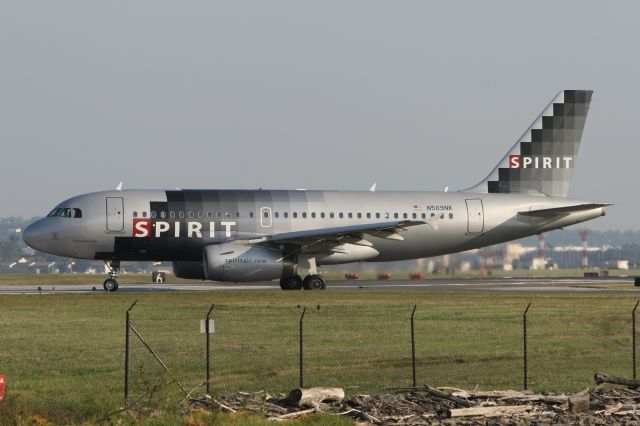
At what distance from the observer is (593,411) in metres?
21.7

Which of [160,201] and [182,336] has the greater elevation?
[160,201]

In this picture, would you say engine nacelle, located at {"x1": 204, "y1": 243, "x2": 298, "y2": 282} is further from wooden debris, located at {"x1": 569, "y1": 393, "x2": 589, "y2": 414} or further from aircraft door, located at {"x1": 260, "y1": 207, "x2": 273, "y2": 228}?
wooden debris, located at {"x1": 569, "y1": 393, "x2": 589, "y2": 414}

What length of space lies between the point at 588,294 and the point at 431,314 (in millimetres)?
17188

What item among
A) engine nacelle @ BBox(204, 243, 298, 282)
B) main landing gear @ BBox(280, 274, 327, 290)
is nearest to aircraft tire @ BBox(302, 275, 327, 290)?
main landing gear @ BBox(280, 274, 327, 290)

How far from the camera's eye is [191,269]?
55281 mm

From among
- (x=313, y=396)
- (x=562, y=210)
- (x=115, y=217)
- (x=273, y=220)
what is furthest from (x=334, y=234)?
(x=313, y=396)

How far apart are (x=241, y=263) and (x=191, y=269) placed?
4.62m

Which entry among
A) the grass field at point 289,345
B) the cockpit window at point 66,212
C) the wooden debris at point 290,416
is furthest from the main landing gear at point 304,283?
the wooden debris at point 290,416

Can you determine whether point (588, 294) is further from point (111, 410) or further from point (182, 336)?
point (111, 410)

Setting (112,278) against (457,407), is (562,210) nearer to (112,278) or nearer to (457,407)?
(112,278)

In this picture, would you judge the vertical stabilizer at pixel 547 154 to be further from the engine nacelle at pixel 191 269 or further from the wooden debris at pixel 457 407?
the wooden debris at pixel 457 407

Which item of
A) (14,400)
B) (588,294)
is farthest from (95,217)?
(14,400)

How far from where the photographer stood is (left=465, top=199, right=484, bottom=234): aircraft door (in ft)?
192

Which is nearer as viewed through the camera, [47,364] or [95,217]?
[47,364]
